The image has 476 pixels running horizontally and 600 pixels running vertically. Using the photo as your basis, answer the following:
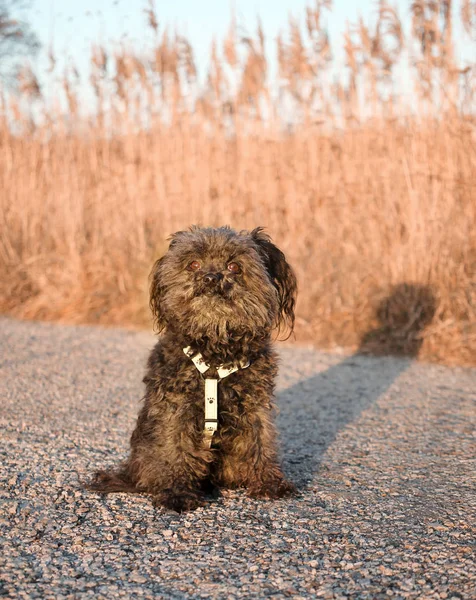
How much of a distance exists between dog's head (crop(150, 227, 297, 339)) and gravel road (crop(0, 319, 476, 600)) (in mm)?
905

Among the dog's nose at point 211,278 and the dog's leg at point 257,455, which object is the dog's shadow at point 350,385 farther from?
the dog's nose at point 211,278

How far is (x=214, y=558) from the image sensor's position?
9.53 feet

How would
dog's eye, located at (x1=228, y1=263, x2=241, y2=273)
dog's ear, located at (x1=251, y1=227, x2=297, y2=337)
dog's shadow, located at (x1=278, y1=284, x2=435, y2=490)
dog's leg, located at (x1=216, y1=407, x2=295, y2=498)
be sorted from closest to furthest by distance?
1. dog's eye, located at (x1=228, y1=263, x2=241, y2=273)
2. dog's leg, located at (x1=216, y1=407, x2=295, y2=498)
3. dog's ear, located at (x1=251, y1=227, x2=297, y2=337)
4. dog's shadow, located at (x1=278, y1=284, x2=435, y2=490)

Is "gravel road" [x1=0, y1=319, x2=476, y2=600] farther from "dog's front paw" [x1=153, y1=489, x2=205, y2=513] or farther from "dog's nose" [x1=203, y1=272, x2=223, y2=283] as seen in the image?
"dog's nose" [x1=203, y1=272, x2=223, y2=283]

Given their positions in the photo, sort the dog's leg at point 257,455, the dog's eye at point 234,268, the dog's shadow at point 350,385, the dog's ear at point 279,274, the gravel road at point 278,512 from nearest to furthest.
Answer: the gravel road at point 278,512 → the dog's eye at point 234,268 → the dog's leg at point 257,455 → the dog's ear at point 279,274 → the dog's shadow at point 350,385

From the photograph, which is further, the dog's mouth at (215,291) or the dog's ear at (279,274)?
the dog's ear at (279,274)

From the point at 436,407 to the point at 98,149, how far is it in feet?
24.0

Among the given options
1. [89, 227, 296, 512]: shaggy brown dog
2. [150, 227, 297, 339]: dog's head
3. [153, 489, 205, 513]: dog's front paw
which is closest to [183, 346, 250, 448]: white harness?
[89, 227, 296, 512]: shaggy brown dog

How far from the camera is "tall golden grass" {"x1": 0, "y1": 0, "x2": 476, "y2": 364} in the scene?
8.09 m

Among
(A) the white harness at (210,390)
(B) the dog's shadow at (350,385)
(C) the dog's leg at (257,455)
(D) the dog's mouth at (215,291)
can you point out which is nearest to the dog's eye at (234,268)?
(D) the dog's mouth at (215,291)

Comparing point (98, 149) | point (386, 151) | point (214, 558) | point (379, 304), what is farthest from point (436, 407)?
point (98, 149)

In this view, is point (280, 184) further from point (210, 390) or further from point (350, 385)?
point (210, 390)

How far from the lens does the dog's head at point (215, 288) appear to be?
11.2 ft

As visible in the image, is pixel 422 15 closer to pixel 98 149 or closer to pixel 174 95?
pixel 174 95
